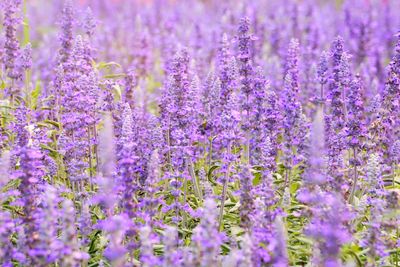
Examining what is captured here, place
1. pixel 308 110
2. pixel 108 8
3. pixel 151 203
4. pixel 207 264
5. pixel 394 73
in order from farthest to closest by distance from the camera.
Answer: pixel 108 8 → pixel 308 110 → pixel 394 73 → pixel 151 203 → pixel 207 264

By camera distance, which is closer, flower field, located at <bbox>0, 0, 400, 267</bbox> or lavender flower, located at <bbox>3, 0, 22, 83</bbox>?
flower field, located at <bbox>0, 0, 400, 267</bbox>

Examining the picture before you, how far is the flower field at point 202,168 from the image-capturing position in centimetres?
548

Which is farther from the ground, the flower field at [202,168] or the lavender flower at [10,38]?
the lavender flower at [10,38]

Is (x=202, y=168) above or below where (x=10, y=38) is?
below

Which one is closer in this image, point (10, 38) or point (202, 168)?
point (202, 168)

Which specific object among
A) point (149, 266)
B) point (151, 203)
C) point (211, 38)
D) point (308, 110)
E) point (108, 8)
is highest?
point (108, 8)

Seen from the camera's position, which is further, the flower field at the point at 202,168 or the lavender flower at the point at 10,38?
the lavender flower at the point at 10,38

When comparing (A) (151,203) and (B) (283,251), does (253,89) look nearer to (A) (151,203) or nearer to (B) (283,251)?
(A) (151,203)

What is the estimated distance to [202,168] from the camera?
744cm

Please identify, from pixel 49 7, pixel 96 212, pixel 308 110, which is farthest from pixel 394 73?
pixel 49 7

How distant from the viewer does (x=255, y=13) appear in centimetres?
1426

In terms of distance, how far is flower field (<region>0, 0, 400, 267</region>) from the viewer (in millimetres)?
5477

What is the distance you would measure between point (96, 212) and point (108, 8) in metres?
16.0

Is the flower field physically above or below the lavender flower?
below
